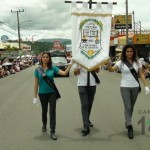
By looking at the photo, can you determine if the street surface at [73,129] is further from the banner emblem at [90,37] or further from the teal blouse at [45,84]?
the banner emblem at [90,37]

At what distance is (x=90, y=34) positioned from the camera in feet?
26.5

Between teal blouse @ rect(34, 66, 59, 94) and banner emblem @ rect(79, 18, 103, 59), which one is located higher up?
banner emblem @ rect(79, 18, 103, 59)

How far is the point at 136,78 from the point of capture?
7.82 meters

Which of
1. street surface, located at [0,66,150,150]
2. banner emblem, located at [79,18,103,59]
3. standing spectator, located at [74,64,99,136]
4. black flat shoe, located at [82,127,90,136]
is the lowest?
street surface, located at [0,66,150,150]

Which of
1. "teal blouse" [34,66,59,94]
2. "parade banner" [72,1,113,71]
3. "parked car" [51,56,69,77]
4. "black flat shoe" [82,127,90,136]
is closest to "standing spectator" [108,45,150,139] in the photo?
"parade banner" [72,1,113,71]

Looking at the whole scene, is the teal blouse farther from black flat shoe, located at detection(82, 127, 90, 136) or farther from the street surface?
black flat shoe, located at detection(82, 127, 90, 136)

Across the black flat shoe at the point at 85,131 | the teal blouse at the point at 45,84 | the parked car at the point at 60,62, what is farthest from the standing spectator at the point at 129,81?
the parked car at the point at 60,62

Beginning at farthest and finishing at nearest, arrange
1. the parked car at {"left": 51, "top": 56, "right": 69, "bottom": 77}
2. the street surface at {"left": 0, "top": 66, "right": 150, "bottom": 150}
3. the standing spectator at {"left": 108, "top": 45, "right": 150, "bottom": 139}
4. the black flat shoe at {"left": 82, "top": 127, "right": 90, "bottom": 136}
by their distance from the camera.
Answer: the parked car at {"left": 51, "top": 56, "right": 69, "bottom": 77}
the black flat shoe at {"left": 82, "top": 127, "right": 90, "bottom": 136}
the standing spectator at {"left": 108, "top": 45, "right": 150, "bottom": 139}
the street surface at {"left": 0, "top": 66, "right": 150, "bottom": 150}

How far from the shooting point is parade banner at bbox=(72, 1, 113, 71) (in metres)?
7.95

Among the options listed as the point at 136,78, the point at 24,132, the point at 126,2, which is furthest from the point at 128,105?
the point at 126,2

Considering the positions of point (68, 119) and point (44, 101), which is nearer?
point (44, 101)

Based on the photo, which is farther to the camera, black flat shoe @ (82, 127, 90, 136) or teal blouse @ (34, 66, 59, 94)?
black flat shoe @ (82, 127, 90, 136)

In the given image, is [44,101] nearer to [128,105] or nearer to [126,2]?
[128,105]

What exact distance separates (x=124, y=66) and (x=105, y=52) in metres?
0.50
